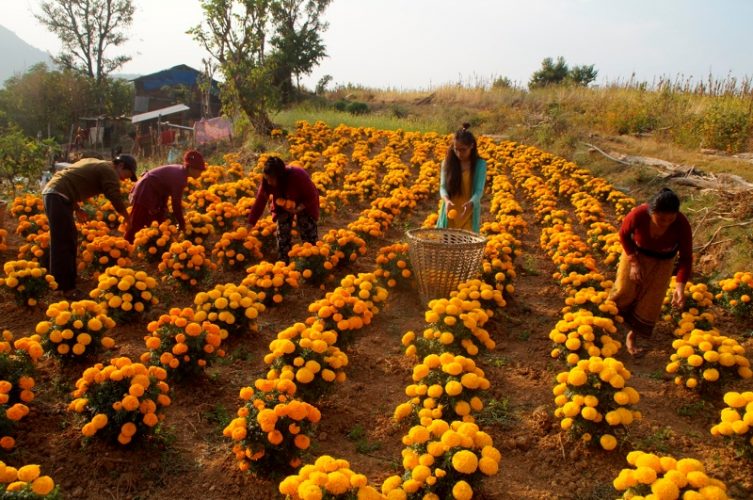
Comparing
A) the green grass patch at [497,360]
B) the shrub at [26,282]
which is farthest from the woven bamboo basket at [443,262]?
the shrub at [26,282]

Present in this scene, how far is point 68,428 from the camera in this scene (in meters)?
3.34

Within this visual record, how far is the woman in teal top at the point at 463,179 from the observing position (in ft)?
17.7

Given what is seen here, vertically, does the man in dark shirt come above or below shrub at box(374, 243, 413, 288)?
above

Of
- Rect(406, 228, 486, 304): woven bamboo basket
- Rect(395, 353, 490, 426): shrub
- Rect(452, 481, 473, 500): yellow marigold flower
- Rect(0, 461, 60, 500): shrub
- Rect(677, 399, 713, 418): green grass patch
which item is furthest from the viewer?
Rect(406, 228, 486, 304): woven bamboo basket

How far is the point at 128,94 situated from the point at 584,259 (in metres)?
42.0

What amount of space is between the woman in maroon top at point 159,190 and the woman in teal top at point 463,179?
2.79 meters

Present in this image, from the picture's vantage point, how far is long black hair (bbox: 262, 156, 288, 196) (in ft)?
18.6

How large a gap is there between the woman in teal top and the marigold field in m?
0.61

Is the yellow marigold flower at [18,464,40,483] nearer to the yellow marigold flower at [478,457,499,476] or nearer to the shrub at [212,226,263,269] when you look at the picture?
the yellow marigold flower at [478,457,499,476]

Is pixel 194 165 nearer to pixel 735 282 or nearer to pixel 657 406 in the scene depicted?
pixel 657 406

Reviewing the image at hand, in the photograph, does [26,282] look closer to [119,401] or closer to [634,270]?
[119,401]

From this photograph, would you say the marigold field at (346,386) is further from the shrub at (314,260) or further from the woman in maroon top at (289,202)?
the woman in maroon top at (289,202)

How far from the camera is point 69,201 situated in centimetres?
537

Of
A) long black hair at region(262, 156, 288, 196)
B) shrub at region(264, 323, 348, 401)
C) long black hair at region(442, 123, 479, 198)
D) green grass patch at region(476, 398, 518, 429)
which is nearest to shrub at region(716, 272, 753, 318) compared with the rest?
long black hair at region(442, 123, 479, 198)
